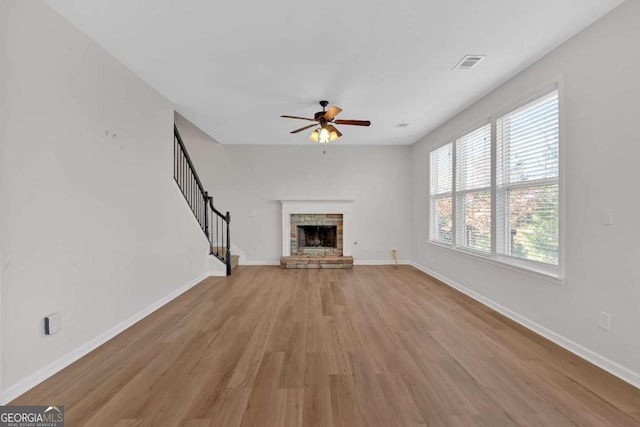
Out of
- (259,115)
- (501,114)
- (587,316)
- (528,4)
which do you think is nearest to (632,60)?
(528,4)

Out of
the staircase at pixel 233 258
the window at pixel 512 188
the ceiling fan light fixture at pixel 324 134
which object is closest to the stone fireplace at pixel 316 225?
the staircase at pixel 233 258

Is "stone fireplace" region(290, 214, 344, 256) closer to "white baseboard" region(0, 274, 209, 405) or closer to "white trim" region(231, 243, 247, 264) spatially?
"white trim" region(231, 243, 247, 264)

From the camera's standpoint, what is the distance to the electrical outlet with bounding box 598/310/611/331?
6.84ft

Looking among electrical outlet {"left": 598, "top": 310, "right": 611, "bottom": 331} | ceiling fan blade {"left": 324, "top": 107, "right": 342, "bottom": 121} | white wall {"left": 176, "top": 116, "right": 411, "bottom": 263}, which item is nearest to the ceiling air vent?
ceiling fan blade {"left": 324, "top": 107, "right": 342, "bottom": 121}

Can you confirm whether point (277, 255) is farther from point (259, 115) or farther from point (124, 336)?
point (124, 336)

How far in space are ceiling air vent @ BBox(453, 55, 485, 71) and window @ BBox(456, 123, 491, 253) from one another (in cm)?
105

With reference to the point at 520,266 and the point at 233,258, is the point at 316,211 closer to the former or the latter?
the point at 233,258

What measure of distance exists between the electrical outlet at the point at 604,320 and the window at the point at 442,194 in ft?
8.30

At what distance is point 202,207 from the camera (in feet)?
18.3

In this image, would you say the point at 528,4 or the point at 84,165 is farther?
the point at 84,165

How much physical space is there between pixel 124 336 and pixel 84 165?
1.66 metres

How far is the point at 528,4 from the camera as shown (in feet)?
6.52

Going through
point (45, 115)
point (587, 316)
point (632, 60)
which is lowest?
point (587, 316)

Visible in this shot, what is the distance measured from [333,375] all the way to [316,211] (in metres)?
4.41
